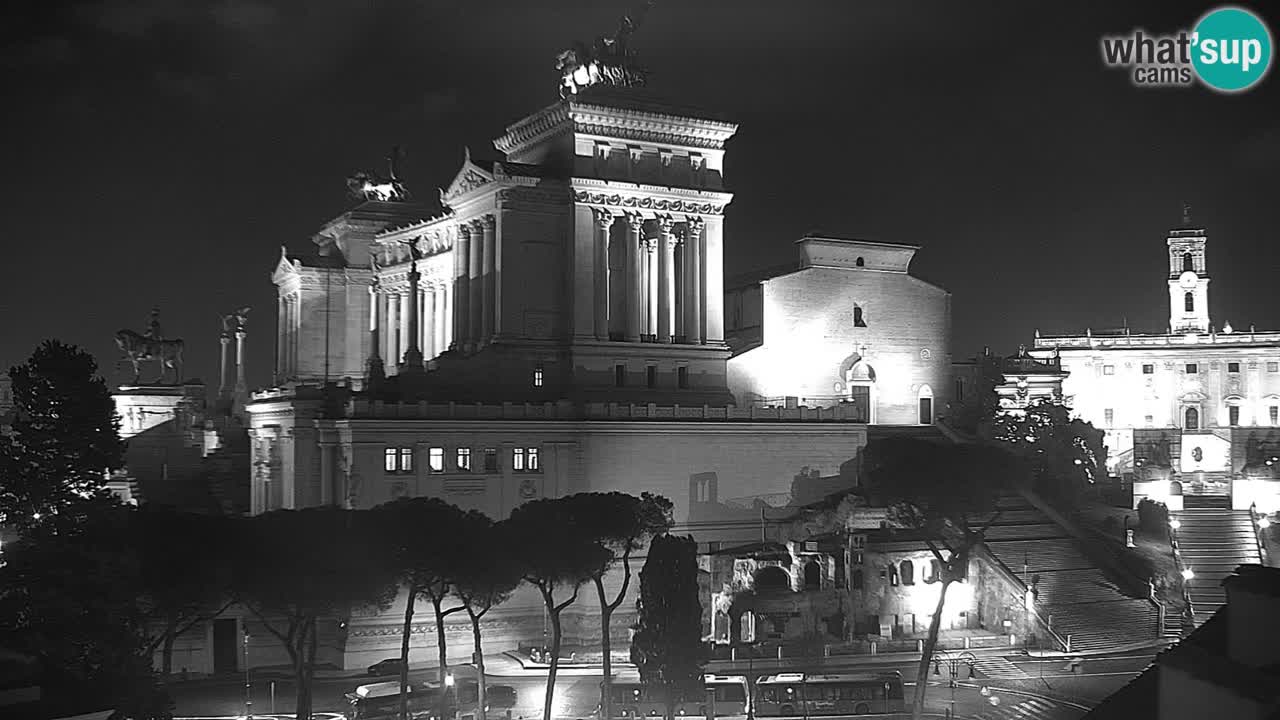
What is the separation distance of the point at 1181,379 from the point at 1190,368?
4.67ft

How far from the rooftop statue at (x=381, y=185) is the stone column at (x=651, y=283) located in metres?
33.1

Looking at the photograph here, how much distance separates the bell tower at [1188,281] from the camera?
137000 millimetres

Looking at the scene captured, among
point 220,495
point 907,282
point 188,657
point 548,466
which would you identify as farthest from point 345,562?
point 907,282

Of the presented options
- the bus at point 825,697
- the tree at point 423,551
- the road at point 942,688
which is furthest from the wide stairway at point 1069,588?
the tree at point 423,551

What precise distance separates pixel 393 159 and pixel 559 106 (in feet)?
102

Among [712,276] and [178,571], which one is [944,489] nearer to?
[712,276]

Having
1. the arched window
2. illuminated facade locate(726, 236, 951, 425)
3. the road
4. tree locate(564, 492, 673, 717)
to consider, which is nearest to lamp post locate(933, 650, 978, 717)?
the road

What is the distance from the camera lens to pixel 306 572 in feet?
169

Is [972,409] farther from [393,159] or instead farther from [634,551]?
[393,159]

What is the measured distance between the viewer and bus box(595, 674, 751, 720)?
52.2 m

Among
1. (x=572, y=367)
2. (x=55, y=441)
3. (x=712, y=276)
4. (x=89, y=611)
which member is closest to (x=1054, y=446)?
(x=712, y=276)

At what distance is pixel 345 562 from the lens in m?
52.8

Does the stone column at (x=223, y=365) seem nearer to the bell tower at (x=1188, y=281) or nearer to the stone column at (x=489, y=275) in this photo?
the stone column at (x=489, y=275)

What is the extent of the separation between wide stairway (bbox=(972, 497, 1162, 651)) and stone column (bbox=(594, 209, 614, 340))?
26.9 meters
